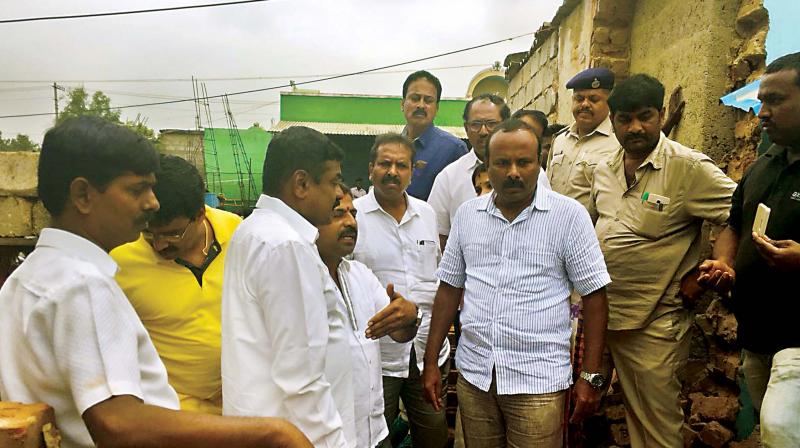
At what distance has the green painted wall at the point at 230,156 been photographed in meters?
19.8

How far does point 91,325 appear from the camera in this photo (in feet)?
3.80

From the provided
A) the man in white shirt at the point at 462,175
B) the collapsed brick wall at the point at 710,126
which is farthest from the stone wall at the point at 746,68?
the man in white shirt at the point at 462,175

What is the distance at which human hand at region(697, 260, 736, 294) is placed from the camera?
2.47 metres

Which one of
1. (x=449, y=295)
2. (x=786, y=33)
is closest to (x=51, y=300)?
(x=449, y=295)

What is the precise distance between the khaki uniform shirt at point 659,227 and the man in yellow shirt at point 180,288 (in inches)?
78.0

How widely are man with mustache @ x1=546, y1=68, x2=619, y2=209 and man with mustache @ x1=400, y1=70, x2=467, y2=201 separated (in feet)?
2.68

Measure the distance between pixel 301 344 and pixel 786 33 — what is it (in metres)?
3.24

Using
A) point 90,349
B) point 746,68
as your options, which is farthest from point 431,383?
point 746,68

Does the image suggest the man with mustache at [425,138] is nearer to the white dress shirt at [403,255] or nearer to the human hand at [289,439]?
the white dress shirt at [403,255]

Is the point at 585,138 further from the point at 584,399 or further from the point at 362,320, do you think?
the point at 362,320

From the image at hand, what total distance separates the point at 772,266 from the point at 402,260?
175cm

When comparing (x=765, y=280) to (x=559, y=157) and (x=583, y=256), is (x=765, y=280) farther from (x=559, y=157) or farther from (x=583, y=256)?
(x=559, y=157)

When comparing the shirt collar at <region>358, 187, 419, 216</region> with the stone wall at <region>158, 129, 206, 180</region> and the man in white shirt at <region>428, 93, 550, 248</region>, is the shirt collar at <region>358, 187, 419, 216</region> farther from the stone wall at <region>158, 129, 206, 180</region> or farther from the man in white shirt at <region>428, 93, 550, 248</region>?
the stone wall at <region>158, 129, 206, 180</region>

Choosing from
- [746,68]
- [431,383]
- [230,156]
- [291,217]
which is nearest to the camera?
[291,217]
